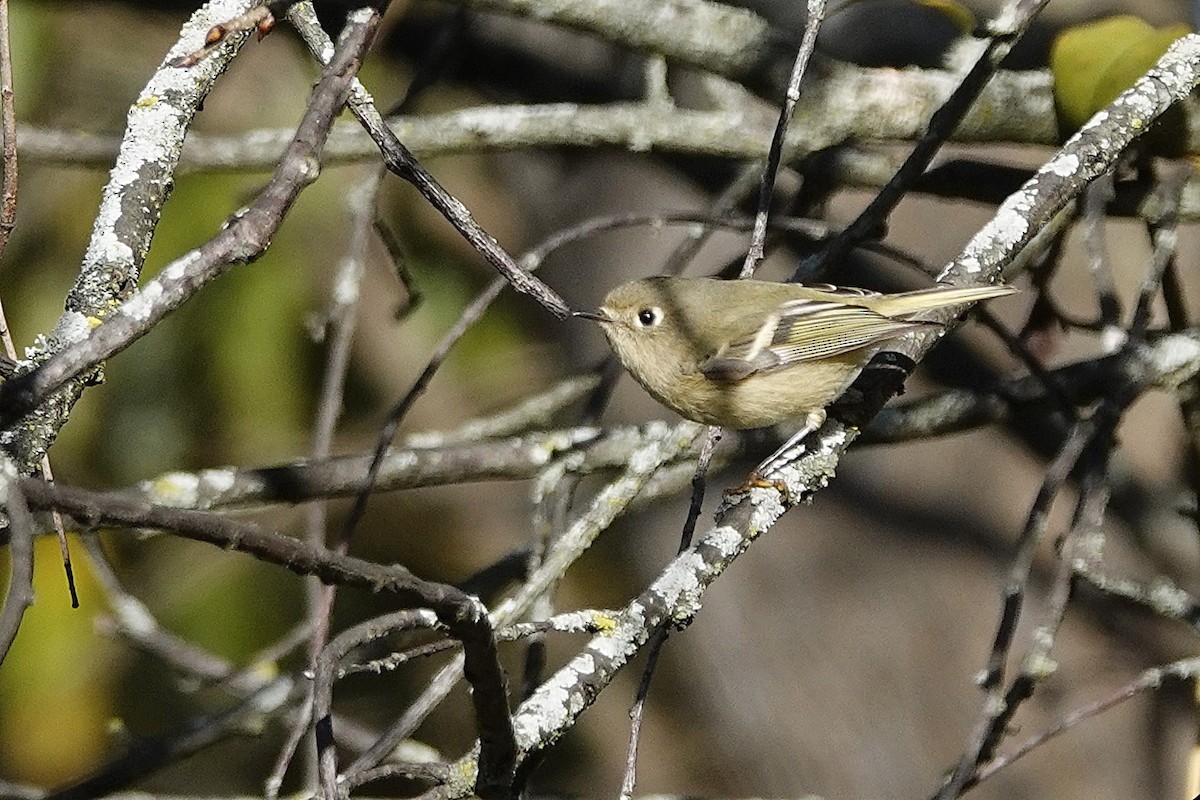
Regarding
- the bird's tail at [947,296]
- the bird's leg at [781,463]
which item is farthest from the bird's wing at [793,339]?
the bird's tail at [947,296]

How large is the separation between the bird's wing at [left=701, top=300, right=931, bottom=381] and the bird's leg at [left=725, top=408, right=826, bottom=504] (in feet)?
0.47

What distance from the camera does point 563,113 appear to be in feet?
10.6

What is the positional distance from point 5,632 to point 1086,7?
145 inches

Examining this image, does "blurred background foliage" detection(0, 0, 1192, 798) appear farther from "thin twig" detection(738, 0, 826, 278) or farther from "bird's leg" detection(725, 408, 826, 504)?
"thin twig" detection(738, 0, 826, 278)

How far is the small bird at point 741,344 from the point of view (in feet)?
9.10

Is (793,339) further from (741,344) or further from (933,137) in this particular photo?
(933,137)

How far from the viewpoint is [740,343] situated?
114 inches

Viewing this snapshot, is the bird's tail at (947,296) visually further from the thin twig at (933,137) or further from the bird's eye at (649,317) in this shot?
the bird's eye at (649,317)

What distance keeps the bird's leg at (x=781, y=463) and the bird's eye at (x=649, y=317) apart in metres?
0.41

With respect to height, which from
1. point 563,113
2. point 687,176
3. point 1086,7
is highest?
point 687,176

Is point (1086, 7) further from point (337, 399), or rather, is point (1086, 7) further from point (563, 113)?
point (337, 399)

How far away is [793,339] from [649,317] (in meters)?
0.33

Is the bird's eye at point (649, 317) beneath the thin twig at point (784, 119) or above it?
above

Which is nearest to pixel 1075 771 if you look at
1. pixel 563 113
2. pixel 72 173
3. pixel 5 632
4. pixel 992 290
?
pixel 992 290
